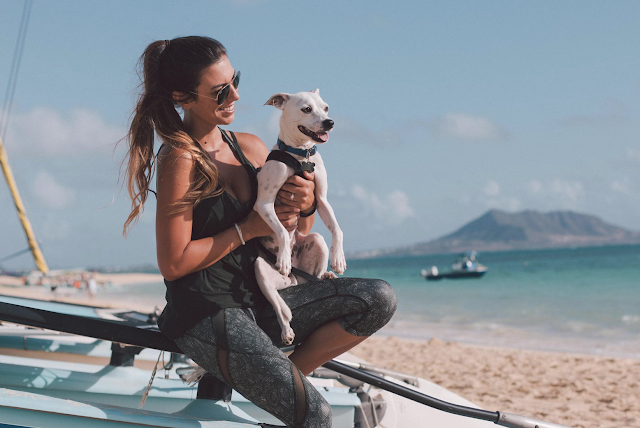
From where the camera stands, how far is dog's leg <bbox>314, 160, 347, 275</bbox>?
241 cm

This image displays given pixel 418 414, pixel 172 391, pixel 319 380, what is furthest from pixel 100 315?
pixel 418 414

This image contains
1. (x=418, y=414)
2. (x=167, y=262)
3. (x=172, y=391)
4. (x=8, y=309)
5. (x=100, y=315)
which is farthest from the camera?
(x=100, y=315)

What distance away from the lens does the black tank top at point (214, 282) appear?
6.91 ft

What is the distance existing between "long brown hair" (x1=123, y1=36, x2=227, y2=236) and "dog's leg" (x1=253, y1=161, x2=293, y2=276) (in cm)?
18

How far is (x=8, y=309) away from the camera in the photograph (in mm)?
2316

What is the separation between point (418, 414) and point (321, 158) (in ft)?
6.03

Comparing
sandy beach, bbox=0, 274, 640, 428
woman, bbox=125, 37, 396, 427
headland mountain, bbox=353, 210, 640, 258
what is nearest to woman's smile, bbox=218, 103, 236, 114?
woman, bbox=125, 37, 396, 427

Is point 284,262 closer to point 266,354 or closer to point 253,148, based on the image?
point 266,354

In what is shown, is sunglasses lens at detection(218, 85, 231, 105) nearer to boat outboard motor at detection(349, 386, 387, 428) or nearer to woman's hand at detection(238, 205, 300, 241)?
woman's hand at detection(238, 205, 300, 241)

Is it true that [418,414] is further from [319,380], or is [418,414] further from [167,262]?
[167,262]

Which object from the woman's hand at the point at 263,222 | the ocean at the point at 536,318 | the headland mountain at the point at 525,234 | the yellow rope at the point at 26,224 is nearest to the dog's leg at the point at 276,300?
the woman's hand at the point at 263,222

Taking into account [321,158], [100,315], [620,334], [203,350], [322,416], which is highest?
[321,158]

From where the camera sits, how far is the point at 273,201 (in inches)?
90.3

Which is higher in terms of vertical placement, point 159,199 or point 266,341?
point 159,199
